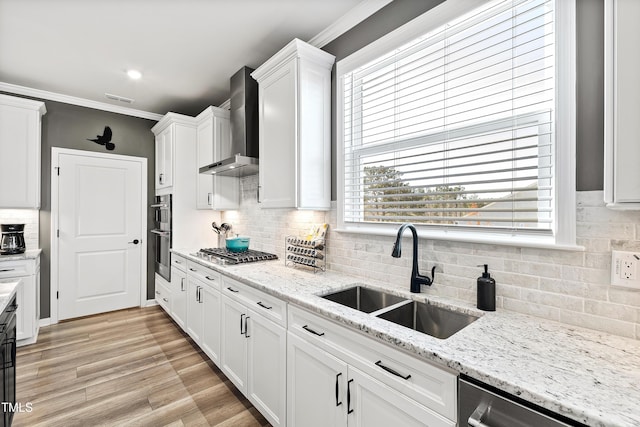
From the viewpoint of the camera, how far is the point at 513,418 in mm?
845

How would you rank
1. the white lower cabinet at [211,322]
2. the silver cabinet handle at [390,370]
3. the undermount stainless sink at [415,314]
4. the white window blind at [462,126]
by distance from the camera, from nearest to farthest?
the silver cabinet handle at [390,370] → the white window blind at [462,126] → the undermount stainless sink at [415,314] → the white lower cabinet at [211,322]

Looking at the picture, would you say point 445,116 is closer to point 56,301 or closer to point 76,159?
point 76,159

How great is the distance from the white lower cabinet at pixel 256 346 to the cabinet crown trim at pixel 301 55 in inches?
66.8

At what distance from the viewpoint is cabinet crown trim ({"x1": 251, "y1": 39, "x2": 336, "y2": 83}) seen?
2.17 meters

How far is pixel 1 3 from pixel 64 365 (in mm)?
2858

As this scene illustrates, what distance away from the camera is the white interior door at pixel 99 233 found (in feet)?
12.3

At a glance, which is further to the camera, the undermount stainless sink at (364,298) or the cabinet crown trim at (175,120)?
the cabinet crown trim at (175,120)

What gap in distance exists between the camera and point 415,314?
165 centimetres

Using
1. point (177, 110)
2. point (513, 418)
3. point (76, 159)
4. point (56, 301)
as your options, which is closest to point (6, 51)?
point (76, 159)

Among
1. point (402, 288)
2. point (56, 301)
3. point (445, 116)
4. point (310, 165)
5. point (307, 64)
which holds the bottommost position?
point (56, 301)

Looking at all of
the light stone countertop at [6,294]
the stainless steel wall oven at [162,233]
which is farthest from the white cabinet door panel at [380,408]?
the stainless steel wall oven at [162,233]

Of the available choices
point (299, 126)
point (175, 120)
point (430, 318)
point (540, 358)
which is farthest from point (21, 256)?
point (540, 358)

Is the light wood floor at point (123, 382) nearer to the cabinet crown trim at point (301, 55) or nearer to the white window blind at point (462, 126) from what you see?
the white window blind at point (462, 126)

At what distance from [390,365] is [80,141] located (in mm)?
4491
